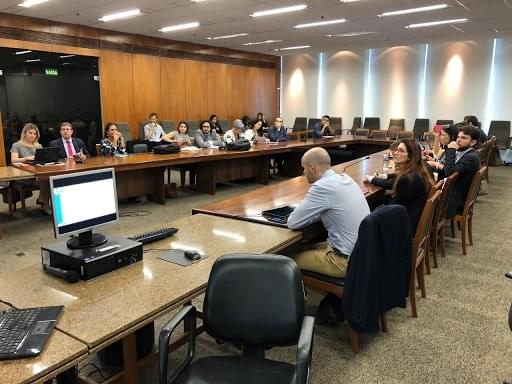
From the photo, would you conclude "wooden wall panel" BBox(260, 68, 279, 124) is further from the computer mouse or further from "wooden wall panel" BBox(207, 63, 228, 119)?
the computer mouse

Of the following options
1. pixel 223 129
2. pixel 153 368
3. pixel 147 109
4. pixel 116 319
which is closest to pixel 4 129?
pixel 147 109

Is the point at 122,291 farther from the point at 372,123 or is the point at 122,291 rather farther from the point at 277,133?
the point at 372,123

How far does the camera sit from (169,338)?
1482mm

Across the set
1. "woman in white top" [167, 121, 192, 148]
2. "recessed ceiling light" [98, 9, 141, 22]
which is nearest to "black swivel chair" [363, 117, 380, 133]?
"woman in white top" [167, 121, 192, 148]

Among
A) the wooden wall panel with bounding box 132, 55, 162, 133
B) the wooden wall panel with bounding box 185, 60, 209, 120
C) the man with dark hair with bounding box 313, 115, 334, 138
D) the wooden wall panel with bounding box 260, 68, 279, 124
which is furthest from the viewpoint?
the wooden wall panel with bounding box 260, 68, 279, 124

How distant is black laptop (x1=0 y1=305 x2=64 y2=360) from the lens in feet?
4.24

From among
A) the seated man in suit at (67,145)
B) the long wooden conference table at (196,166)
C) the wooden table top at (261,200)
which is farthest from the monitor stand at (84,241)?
the seated man in suit at (67,145)

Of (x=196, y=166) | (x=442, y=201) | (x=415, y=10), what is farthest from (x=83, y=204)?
(x=415, y=10)

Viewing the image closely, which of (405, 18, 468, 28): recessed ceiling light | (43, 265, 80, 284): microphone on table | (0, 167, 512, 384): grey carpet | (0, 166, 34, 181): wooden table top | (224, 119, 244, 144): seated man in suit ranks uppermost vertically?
(405, 18, 468, 28): recessed ceiling light

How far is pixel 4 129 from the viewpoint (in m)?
7.79

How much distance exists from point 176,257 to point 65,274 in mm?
504

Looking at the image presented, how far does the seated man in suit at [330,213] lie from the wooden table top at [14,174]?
329 centimetres

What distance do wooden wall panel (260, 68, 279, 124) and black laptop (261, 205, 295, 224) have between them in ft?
36.6

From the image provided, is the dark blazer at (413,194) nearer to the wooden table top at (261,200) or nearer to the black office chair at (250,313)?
the wooden table top at (261,200)
